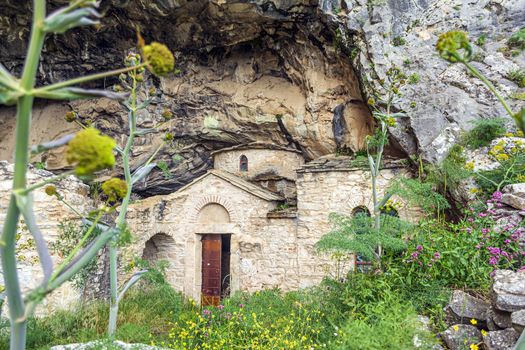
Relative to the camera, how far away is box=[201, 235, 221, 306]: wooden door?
1091 cm

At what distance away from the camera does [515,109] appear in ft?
26.3

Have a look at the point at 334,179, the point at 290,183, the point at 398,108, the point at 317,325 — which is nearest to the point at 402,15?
the point at 398,108

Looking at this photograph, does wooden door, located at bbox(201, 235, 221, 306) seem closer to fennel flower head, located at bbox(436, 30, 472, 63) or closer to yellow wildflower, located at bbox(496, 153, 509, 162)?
yellow wildflower, located at bbox(496, 153, 509, 162)

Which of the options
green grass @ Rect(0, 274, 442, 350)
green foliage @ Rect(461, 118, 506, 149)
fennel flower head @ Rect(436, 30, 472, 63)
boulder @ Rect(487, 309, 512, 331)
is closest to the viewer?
fennel flower head @ Rect(436, 30, 472, 63)

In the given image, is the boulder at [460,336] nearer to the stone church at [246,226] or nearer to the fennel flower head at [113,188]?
the fennel flower head at [113,188]

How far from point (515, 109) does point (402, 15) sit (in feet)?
14.0

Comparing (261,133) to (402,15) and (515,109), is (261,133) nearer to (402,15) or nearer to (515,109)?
(402,15)

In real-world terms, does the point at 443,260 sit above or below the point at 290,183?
below

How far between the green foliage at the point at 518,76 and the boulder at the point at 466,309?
20.6ft

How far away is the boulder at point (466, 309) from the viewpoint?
464cm

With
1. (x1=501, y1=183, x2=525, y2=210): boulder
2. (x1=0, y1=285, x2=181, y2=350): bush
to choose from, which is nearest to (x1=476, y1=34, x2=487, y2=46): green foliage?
(x1=501, y1=183, x2=525, y2=210): boulder

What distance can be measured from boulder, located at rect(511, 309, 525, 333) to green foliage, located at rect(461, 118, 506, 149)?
485 cm

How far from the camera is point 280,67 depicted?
12305 millimetres

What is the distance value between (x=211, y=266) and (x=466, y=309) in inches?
303
